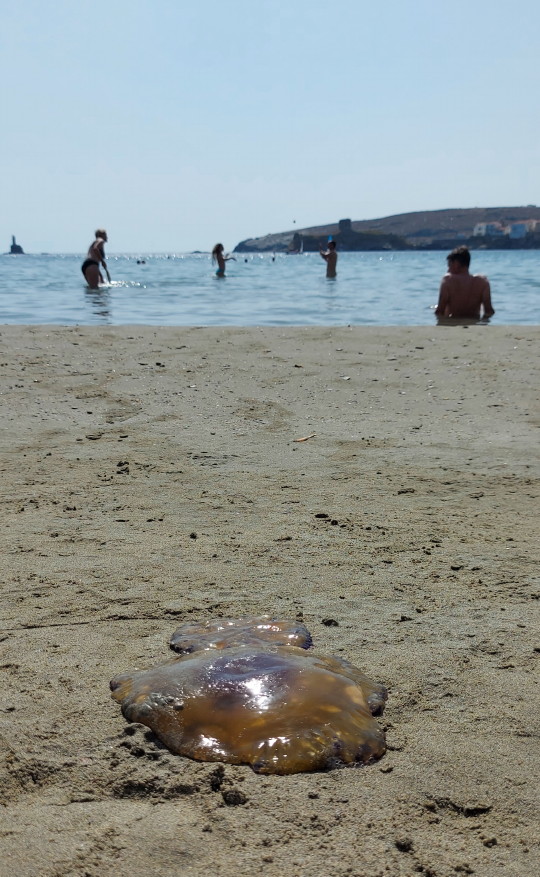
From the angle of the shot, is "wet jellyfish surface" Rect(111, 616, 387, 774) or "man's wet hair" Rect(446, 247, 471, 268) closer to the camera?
"wet jellyfish surface" Rect(111, 616, 387, 774)

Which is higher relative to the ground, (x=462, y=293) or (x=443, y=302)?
(x=462, y=293)

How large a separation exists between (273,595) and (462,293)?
8601mm

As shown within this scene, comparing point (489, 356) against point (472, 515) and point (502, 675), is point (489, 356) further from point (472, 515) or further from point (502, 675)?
point (502, 675)

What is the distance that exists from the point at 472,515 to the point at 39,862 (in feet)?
7.74

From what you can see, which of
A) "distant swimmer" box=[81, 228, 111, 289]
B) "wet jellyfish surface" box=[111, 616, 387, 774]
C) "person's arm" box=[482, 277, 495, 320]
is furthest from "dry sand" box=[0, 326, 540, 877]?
"distant swimmer" box=[81, 228, 111, 289]

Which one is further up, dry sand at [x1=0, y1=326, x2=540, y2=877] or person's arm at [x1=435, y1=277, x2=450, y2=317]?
person's arm at [x1=435, y1=277, x2=450, y2=317]

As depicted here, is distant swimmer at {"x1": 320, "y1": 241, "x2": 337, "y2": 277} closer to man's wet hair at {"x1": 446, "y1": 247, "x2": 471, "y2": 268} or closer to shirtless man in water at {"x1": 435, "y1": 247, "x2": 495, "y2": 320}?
shirtless man in water at {"x1": 435, "y1": 247, "x2": 495, "y2": 320}

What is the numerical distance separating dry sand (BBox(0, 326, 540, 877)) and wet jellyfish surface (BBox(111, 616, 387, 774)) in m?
0.05

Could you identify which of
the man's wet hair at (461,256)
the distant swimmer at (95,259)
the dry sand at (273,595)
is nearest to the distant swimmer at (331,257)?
the distant swimmer at (95,259)

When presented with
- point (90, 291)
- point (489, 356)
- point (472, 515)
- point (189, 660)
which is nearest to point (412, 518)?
point (472, 515)

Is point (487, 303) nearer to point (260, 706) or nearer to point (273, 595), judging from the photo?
point (273, 595)

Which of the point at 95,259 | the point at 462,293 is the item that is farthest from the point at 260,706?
the point at 95,259

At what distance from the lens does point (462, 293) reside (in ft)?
34.3

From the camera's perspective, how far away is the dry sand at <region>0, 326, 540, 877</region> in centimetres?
152
